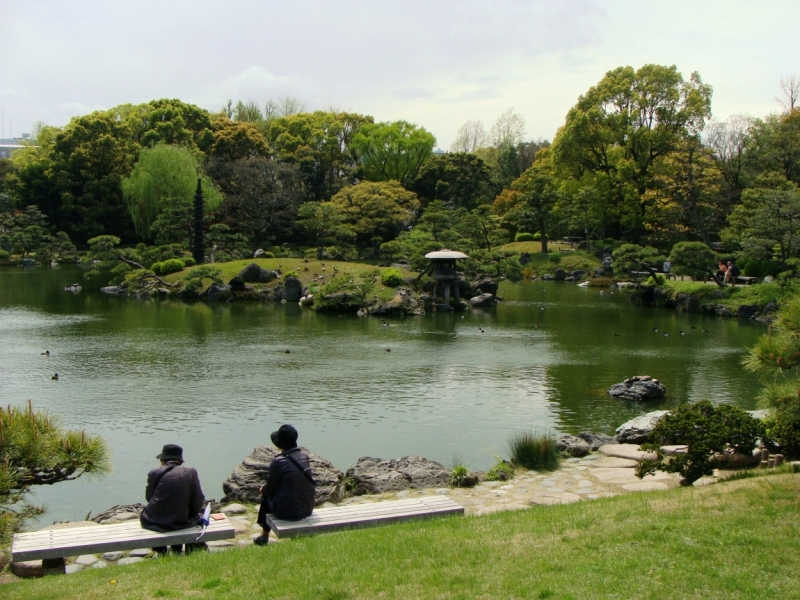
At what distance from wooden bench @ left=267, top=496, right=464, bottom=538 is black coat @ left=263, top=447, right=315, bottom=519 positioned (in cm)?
8

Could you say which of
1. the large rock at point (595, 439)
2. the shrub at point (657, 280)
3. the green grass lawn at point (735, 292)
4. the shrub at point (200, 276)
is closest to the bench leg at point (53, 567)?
the large rock at point (595, 439)

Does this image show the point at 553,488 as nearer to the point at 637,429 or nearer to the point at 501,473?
the point at 501,473

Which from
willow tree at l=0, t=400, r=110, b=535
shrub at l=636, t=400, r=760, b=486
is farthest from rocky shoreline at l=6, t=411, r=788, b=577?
willow tree at l=0, t=400, r=110, b=535

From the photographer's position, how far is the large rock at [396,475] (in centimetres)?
930

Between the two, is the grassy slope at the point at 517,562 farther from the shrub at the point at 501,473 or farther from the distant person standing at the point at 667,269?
the distant person standing at the point at 667,269

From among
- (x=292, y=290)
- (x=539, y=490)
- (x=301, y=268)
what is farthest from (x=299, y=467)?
(x=301, y=268)

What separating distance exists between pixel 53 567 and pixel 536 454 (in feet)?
21.3

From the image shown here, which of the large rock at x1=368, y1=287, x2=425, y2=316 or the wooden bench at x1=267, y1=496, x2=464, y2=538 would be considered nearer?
the wooden bench at x1=267, y1=496, x2=464, y2=538

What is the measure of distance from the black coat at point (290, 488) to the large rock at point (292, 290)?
91.7 feet

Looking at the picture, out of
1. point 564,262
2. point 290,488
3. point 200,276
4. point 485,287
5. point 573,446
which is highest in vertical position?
point 564,262

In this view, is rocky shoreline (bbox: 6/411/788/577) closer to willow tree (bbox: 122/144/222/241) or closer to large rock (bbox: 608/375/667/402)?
large rock (bbox: 608/375/667/402)

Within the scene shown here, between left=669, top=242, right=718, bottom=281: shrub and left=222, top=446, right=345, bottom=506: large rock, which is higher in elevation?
left=669, top=242, right=718, bottom=281: shrub

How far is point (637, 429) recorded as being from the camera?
38.8 ft

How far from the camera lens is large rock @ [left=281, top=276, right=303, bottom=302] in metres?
34.2
